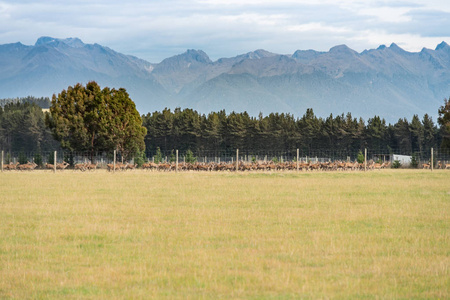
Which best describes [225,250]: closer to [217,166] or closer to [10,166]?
[217,166]

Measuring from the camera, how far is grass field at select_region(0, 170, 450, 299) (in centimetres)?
790

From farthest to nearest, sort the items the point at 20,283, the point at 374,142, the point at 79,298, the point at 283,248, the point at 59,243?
the point at 374,142
the point at 59,243
the point at 283,248
the point at 20,283
the point at 79,298

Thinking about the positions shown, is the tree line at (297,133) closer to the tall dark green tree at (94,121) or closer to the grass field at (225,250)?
the tall dark green tree at (94,121)

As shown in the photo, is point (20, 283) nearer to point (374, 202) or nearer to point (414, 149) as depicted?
point (374, 202)

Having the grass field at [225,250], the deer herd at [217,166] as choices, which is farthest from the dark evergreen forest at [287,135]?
the grass field at [225,250]

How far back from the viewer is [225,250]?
1039cm

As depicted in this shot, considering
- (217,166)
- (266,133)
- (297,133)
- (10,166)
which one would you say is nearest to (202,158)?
(266,133)

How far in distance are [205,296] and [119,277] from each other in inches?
A: 62.6

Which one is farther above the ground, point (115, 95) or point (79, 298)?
point (115, 95)

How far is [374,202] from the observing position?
752 inches

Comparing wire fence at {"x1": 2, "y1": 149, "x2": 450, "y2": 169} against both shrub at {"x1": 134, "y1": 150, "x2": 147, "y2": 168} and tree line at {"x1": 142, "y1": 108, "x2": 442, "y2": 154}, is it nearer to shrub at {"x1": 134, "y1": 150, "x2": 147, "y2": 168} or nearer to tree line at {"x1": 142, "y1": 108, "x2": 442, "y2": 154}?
shrub at {"x1": 134, "y1": 150, "x2": 147, "y2": 168}

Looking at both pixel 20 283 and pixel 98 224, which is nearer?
pixel 20 283

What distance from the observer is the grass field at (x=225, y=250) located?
25.9ft

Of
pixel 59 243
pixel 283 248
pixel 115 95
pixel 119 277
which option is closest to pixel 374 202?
pixel 283 248
